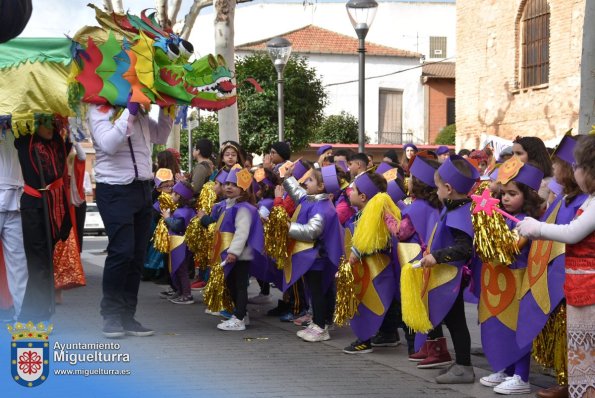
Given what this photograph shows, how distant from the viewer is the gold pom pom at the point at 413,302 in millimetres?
6828

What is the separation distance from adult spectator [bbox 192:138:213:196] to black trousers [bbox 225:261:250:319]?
2354 millimetres

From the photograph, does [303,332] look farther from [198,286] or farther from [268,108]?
[268,108]

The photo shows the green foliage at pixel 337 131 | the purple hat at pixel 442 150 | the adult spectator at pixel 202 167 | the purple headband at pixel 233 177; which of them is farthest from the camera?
the green foliage at pixel 337 131

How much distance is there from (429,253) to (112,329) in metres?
2.73

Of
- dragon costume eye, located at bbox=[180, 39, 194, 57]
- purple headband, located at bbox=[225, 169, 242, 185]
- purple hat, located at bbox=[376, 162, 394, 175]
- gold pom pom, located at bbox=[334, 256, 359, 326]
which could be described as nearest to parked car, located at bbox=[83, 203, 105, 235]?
purple headband, located at bbox=[225, 169, 242, 185]

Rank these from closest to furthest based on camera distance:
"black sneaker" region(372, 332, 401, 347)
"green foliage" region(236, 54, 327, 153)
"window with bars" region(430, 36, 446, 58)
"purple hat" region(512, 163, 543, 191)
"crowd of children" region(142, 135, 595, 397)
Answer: "crowd of children" region(142, 135, 595, 397), "purple hat" region(512, 163, 543, 191), "black sneaker" region(372, 332, 401, 347), "green foliage" region(236, 54, 327, 153), "window with bars" region(430, 36, 446, 58)

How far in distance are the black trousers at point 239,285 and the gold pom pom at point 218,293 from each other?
0.07 m

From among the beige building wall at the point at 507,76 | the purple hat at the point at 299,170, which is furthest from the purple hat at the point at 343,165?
the beige building wall at the point at 507,76

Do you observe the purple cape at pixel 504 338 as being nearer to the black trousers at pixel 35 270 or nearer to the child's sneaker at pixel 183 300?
the black trousers at pixel 35 270

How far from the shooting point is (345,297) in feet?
25.3

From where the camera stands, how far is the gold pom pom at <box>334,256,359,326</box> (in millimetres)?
7688

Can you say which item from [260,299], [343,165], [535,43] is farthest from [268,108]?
[343,165]

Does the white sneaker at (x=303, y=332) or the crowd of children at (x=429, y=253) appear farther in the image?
the white sneaker at (x=303, y=332)

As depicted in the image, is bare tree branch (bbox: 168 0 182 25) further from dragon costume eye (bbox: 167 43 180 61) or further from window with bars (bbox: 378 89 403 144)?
window with bars (bbox: 378 89 403 144)
